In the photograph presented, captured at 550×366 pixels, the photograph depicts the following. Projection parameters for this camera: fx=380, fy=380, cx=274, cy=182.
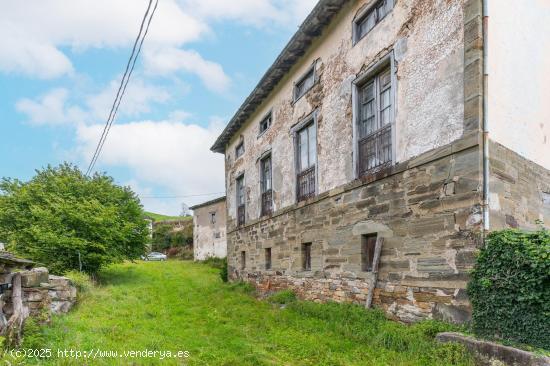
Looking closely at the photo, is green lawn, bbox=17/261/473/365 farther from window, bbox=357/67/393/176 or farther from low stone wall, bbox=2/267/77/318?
window, bbox=357/67/393/176

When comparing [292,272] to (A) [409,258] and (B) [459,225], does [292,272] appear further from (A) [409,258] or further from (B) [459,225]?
(B) [459,225]

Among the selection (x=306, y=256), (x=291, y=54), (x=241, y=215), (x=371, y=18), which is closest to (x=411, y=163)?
(x=371, y=18)

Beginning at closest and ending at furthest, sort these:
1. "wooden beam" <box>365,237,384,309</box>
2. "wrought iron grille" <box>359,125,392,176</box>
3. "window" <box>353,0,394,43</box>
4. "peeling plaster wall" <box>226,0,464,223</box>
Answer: "peeling plaster wall" <box>226,0,464,223</box>
"wooden beam" <box>365,237,384,309</box>
"wrought iron grille" <box>359,125,392,176</box>
"window" <box>353,0,394,43</box>

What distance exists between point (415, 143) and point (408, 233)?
1.41 meters

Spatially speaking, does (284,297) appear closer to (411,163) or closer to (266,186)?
(266,186)

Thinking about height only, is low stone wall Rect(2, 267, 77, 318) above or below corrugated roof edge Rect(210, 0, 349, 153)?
below

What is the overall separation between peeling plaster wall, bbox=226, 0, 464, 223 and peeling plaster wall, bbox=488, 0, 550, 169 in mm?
469

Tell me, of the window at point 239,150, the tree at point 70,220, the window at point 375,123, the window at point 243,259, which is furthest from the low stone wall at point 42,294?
the window at point 239,150

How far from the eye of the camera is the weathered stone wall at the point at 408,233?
16.4ft

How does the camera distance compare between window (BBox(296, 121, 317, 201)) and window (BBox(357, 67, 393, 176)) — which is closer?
window (BBox(357, 67, 393, 176))

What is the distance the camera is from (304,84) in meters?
10.1

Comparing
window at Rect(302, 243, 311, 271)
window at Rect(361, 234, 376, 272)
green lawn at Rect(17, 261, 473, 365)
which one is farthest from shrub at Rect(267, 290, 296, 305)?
window at Rect(361, 234, 376, 272)

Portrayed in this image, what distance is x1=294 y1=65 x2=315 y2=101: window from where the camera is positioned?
964 centimetres

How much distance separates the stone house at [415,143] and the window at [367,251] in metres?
0.02
